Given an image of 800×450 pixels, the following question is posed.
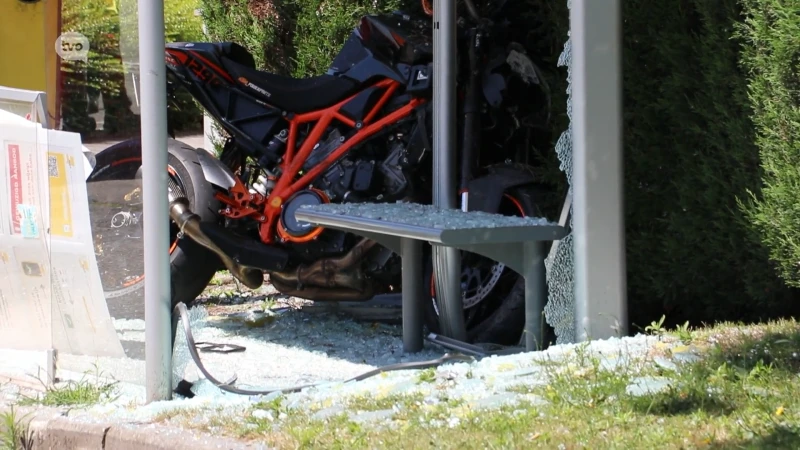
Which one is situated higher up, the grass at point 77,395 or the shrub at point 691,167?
the shrub at point 691,167

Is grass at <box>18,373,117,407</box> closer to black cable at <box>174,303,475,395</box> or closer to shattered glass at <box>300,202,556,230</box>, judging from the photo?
black cable at <box>174,303,475,395</box>

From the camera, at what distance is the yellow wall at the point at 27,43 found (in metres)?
7.59

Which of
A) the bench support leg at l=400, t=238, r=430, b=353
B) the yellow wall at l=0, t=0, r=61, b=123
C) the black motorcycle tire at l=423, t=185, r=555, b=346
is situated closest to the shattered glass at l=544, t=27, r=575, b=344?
the black motorcycle tire at l=423, t=185, r=555, b=346

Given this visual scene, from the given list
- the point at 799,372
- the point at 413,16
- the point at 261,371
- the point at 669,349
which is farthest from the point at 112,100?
the point at 799,372

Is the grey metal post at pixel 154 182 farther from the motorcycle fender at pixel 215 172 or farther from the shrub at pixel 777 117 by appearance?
the shrub at pixel 777 117

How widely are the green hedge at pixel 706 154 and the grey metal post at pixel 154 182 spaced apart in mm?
2069

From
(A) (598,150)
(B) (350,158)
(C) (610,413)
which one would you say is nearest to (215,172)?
(B) (350,158)

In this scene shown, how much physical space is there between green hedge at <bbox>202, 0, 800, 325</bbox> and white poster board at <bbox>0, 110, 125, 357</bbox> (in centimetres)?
228

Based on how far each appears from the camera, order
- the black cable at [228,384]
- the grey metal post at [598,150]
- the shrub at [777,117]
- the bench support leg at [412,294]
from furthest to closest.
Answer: the bench support leg at [412,294] < the black cable at [228,384] < the grey metal post at [598,150] < the shrub at [777,117]

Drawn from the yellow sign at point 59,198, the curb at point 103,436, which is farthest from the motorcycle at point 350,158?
the curb at point 103,436

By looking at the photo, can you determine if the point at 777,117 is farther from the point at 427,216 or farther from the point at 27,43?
the point at 27,43

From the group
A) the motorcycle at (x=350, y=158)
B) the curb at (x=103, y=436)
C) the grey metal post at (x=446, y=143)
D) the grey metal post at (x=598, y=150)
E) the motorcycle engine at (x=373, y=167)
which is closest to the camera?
the curb at (x=103, y=436)

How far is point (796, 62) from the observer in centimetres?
432

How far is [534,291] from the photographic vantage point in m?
4.95
